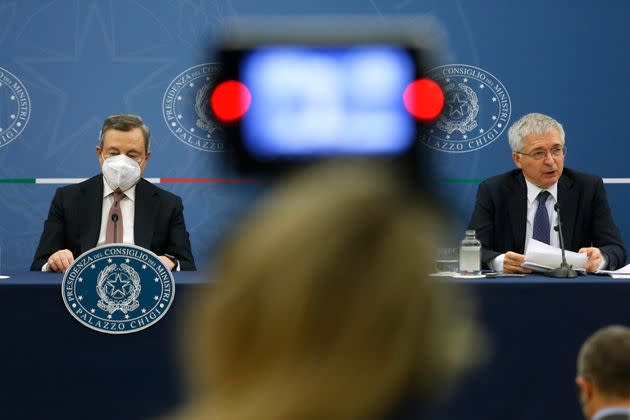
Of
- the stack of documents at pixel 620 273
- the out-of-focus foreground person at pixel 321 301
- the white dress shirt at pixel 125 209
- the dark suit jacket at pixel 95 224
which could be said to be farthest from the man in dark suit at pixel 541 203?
the out-of-focus foreground person at pixel 321 301

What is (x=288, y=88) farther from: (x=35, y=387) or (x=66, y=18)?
(x=66, y=18)

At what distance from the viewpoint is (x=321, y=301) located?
0.49 meters

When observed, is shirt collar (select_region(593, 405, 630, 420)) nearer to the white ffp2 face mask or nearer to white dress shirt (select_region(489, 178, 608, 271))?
white dress shirt (select_region(489, 178, 608, 271))

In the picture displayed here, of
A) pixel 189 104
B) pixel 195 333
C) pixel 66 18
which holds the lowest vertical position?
pixel 195 333

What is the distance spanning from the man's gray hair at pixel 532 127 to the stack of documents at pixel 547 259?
747 millimetres

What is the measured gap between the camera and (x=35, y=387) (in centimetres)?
276

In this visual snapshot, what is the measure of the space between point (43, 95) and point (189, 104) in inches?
30.4

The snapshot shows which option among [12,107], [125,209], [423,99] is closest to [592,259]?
[125,209]

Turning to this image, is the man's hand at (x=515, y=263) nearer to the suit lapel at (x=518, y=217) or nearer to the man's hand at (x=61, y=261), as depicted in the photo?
the suit lapel at (x=518, y=217)

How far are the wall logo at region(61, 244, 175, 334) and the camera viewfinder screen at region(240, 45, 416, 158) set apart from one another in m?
1.46

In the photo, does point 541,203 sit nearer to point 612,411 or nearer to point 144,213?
point 144,213

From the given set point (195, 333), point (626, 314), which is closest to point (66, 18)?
point (626, 314)

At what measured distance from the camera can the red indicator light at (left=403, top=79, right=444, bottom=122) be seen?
50.8 inches

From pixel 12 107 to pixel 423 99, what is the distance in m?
3.63
